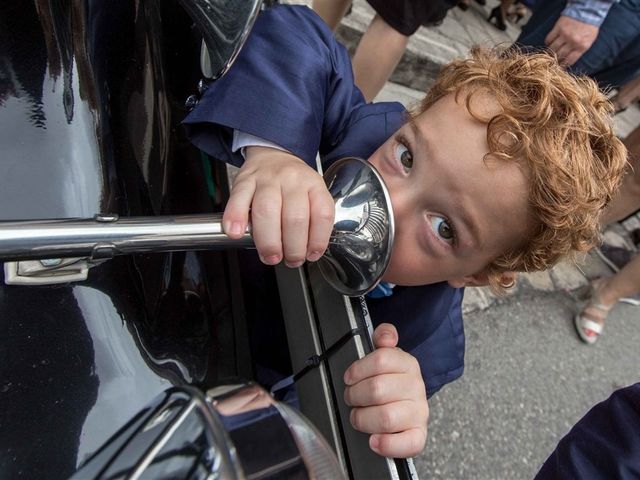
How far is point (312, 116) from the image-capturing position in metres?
0.92

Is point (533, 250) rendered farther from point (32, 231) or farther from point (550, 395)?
point (550, 395)

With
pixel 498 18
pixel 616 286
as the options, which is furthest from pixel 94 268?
pixel 498 18

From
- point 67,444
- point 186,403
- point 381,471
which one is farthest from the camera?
point 381,471

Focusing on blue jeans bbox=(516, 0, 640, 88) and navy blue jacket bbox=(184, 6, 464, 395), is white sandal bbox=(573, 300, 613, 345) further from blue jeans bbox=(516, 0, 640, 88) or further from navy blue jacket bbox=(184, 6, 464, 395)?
navy blue jacket bbox=(184, 6, 464, 395)

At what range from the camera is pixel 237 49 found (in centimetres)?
70

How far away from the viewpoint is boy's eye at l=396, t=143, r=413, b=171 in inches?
32.7

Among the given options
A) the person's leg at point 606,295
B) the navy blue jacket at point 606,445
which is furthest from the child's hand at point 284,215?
the person's leg at point 606,295

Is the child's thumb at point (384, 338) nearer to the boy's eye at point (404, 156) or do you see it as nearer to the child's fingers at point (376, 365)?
the child's fingers at point (376, 365)

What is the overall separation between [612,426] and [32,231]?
842 mm

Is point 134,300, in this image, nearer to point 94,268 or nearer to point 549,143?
point 94,268

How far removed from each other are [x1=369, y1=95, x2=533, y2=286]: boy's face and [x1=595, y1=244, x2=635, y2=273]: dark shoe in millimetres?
2333

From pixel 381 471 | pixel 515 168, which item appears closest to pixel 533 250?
pixel 515 168

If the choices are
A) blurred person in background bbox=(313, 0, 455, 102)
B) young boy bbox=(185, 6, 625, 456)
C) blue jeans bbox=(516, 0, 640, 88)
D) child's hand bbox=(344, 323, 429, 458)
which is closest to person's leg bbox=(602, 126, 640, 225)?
blue jeans bbox=(516, 0, 640, 88)

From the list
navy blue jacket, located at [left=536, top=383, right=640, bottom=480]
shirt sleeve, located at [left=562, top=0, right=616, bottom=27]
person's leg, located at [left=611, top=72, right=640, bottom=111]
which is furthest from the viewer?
person's leg, located at [left=611, top=72, right=640, bottom=111]
